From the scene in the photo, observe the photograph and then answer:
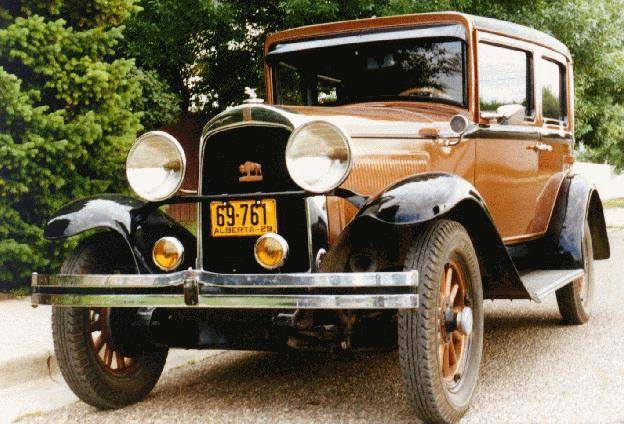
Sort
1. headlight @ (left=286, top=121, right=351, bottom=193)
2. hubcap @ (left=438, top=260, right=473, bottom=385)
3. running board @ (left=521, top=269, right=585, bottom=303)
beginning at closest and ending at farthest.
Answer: headlight @ (left=286, top=121, right=351, bottom=193) → hubcap @ (left=438, top=260, right=473, bottom=385) → running board @ (left=521, top=269, right=585, bottom=303)

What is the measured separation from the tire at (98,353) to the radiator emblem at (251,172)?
3.01 ft

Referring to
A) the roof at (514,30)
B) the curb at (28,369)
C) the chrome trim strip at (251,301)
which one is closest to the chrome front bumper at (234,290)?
the chrome trim strip at (251,301)

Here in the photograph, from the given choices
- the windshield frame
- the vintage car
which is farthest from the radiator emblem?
the windshield frame

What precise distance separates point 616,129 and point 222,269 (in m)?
19.1

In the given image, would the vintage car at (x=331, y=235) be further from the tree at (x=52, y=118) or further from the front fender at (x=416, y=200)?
the tree at (x=52, y=118)

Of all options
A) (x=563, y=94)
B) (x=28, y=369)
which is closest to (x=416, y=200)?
(x=28, y=369)

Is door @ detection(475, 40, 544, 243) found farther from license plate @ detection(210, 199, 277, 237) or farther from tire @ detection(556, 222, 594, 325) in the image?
license plate @ detection(210, 199, 277, 237)

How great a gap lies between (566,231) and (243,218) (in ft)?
9.40

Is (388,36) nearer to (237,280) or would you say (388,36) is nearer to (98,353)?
(237,280)

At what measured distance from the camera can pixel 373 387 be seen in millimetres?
4664

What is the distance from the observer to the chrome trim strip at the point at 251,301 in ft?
11.4

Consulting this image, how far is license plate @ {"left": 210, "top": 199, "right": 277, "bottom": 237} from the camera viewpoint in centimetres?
402

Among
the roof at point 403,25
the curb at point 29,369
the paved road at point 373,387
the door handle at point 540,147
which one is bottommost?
the paved road at point 373,387

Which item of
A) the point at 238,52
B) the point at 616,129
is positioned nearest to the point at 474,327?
the point at 238,52
